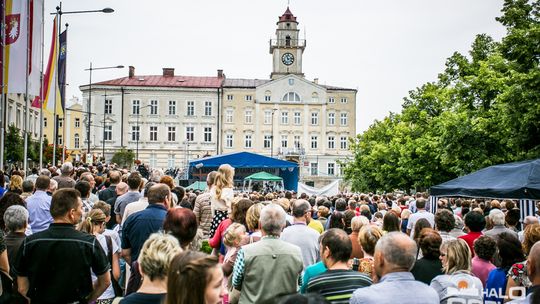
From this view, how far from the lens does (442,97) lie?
159ft

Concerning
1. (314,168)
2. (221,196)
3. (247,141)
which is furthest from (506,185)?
(247,141)

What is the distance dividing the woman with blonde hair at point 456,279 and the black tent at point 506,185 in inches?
318

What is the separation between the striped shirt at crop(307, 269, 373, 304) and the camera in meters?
5.46

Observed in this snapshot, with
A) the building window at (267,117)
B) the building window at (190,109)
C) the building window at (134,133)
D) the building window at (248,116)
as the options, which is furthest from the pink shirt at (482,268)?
the building window at (190,109)

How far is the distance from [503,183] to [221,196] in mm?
7673

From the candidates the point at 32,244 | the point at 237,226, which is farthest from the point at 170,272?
the point at 237,226

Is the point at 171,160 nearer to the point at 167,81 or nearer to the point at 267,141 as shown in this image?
the point at 167,81

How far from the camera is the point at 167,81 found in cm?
Result: 9125

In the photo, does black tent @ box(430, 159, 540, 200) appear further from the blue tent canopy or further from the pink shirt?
the blue tent canopy

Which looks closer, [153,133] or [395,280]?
[395,280]

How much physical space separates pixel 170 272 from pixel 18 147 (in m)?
31.6

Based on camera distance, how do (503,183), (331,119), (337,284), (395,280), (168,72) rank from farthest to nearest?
1. (168,72)
2. (331,119)
3. (503,183)
4. (337,284)
5. (395,280)

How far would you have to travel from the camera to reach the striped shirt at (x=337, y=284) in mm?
5457

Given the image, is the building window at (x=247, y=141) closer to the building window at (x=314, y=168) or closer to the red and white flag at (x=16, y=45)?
the building window at (x=314, y=168)
